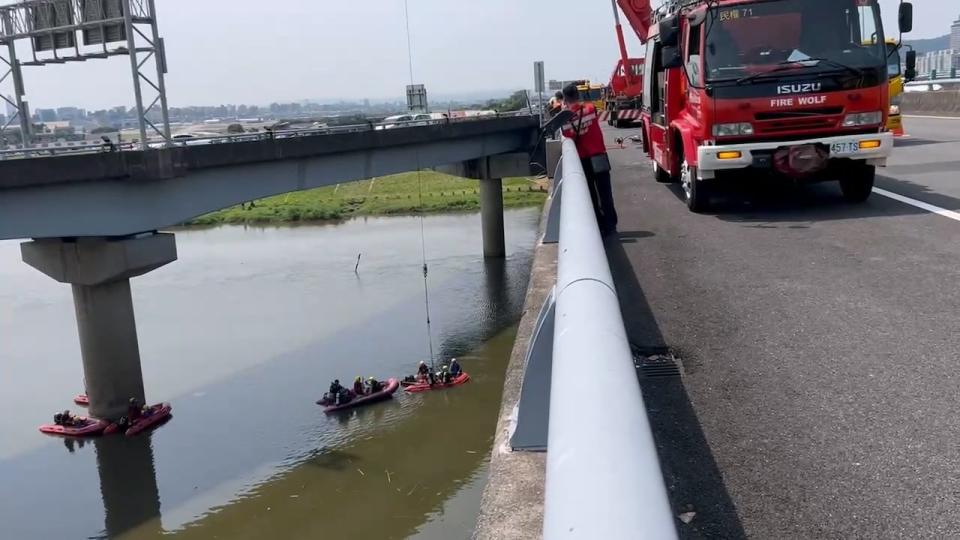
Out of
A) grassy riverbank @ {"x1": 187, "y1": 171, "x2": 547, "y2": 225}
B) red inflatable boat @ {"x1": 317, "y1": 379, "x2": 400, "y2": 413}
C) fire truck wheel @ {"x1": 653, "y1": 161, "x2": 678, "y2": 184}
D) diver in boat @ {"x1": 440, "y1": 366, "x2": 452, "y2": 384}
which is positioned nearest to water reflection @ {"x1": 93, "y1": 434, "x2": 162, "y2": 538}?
red inflatable boat @ {"x1": 317, "y1": 379, "x2": 400, "y2": 413}

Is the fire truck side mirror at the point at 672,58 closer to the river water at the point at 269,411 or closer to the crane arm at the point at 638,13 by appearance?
the river water at the point at 269,411

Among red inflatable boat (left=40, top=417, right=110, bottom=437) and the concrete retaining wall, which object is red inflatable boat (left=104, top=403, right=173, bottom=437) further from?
the concrete retaining wall

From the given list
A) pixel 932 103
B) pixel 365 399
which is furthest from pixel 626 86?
pixel 365 399

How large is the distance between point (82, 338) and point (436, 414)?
665 centimetres

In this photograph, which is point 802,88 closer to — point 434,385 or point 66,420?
point 434,385

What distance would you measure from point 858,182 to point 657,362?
677 cm

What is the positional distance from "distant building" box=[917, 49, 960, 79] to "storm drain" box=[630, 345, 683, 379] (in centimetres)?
3550

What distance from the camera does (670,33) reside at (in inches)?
438

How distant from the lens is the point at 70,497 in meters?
13.5

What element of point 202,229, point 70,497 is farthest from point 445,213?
point 70,497

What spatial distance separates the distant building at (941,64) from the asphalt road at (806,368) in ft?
105

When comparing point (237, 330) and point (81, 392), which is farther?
point (237, 330)

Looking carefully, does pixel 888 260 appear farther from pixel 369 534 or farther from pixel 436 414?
pixel 436 414

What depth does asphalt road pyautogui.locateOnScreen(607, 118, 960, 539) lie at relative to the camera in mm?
3457
